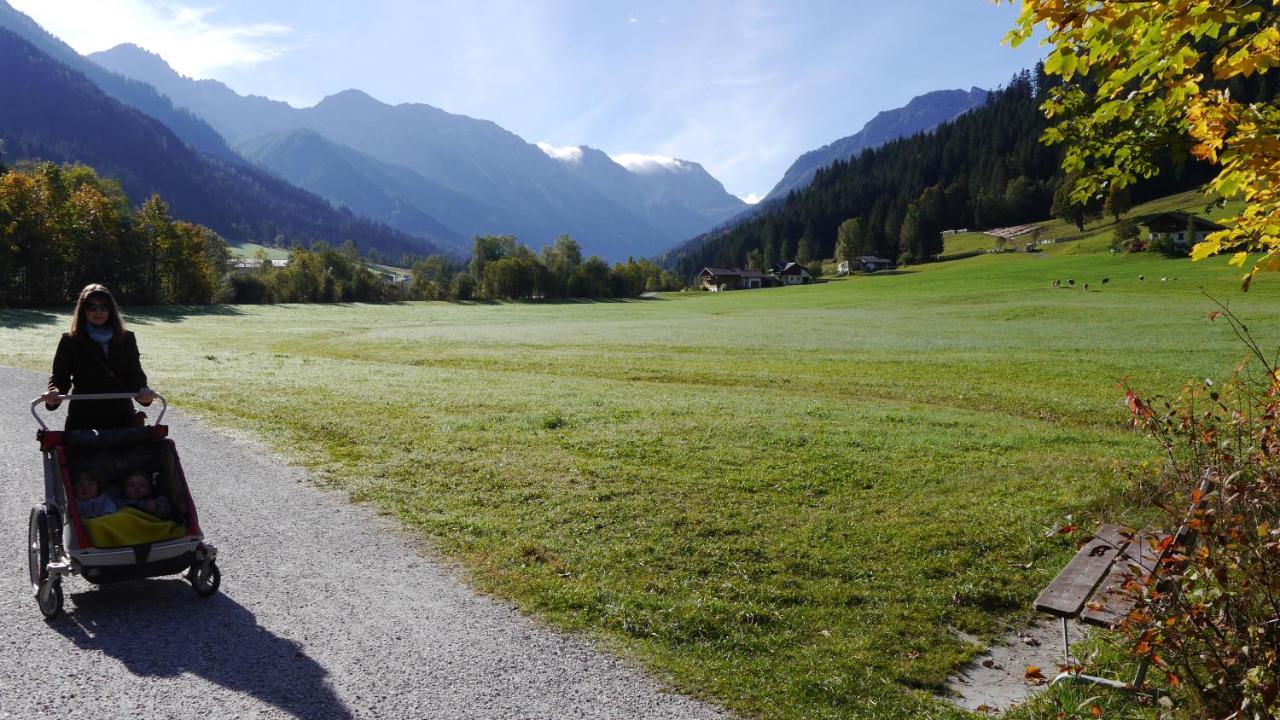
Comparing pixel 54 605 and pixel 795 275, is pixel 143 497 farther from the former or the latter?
pixel 795 275

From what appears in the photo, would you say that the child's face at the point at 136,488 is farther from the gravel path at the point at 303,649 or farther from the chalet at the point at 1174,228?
the chalet at the point at 1174,228

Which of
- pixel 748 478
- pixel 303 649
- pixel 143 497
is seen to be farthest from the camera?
pixel 748 478

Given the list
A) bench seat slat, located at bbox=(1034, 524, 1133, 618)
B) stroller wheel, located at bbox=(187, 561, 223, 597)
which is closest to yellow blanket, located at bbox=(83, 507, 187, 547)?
stroller wheel, located at bbox=(187, 561, 223, 597)

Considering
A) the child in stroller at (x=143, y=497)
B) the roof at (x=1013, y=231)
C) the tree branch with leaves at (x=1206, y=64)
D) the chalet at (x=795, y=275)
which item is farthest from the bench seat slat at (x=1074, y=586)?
the chalet at (x=795, y=275)

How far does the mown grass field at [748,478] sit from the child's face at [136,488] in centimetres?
171

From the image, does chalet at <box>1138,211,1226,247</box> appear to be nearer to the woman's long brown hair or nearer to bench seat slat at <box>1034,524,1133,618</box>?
bench seat slat at <box>1034,524,1133,618</box>

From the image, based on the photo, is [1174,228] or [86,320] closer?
[86,320]

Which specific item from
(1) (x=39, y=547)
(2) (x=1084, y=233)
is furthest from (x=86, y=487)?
(2) (x=1084, y=233)

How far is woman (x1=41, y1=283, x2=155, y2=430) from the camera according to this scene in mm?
7578

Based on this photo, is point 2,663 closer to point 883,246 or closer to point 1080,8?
point 1080,8

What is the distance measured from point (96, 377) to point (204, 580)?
253cm

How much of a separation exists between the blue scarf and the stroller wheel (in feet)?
8.53

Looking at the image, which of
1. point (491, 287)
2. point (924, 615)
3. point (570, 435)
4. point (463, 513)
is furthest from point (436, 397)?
point (491, 287)

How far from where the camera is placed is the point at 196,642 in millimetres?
6516
